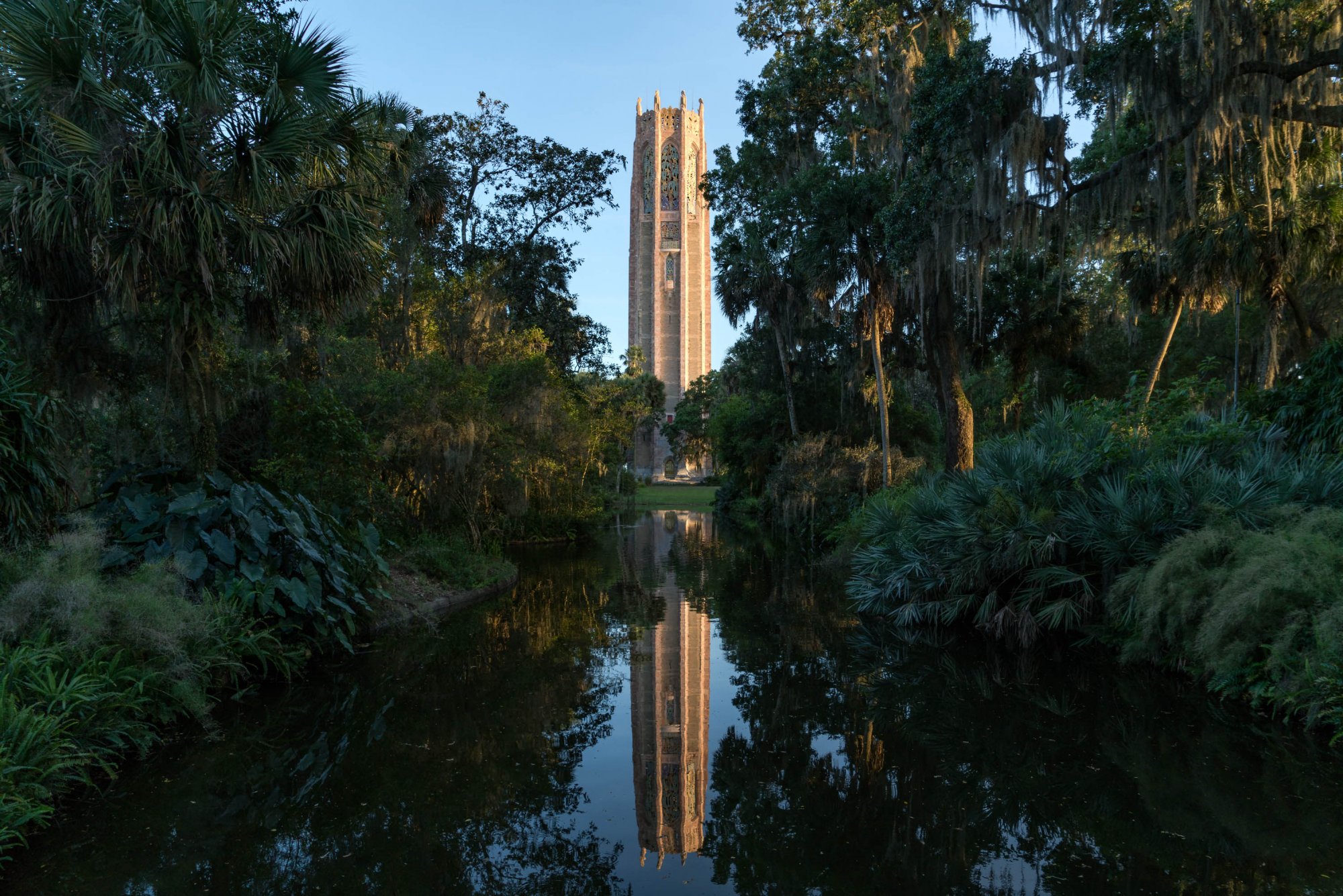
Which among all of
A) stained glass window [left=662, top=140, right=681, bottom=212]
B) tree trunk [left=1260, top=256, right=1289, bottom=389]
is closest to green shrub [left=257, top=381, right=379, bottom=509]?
tree trunk [left=1260, top=256, right=1289, bottom=389]

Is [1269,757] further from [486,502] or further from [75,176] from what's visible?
[486,502]

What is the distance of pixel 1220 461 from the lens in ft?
32.0

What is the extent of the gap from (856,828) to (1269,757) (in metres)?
3.24

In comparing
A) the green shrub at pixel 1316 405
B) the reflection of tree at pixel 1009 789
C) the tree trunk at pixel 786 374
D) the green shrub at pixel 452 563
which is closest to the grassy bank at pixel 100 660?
the reflection of tree at pixel 1009 789

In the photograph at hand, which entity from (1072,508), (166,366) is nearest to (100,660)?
(166,366)

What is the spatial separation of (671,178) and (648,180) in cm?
222

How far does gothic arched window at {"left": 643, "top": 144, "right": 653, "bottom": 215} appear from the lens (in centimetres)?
7962

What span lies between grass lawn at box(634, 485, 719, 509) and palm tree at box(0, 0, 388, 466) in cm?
3303

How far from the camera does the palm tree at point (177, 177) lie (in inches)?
291

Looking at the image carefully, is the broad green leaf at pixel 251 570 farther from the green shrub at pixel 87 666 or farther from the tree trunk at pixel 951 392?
the tree trunk at pixel 951 392

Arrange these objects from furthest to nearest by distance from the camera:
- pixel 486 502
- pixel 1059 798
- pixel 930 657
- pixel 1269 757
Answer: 1. pixel 486 502
2. pixel 930 657
3. pixel 1269 757
4. pixel 1059 798

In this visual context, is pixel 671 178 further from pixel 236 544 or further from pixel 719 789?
pixel 719 789

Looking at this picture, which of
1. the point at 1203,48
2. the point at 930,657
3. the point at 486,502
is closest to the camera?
the point at 930,657

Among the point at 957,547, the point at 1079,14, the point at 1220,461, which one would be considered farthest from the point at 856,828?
the point at 1079,14
